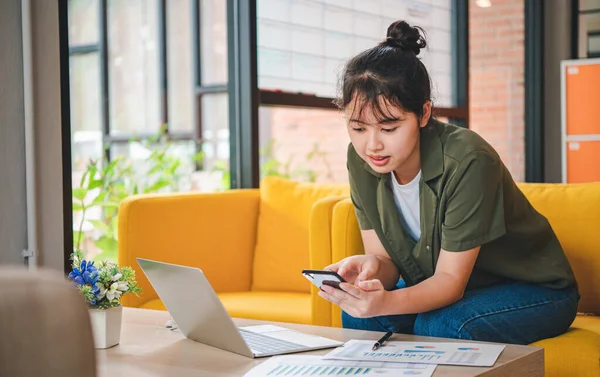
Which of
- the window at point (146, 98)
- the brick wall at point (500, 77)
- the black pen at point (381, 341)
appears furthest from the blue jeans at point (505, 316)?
the brick wall at point (500, 77)

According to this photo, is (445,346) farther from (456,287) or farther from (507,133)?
(507,133)

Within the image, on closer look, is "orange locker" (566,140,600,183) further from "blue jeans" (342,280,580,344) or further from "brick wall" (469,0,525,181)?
"blue jeans" (342,280,580,344)

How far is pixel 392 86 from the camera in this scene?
193 cm

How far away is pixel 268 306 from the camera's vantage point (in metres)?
2.76

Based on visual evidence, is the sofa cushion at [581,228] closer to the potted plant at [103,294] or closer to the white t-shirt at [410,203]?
the white t-shirt at [410,203]

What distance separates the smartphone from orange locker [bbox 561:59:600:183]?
3554 mm

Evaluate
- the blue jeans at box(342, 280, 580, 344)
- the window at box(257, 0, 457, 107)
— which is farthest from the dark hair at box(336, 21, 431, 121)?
the window at box(257, 0, 457, 107)

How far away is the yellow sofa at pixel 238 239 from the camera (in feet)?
9.25

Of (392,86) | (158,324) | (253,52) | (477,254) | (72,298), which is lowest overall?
(158,324)

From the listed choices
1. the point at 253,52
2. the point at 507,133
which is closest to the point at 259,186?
the point at 253,52

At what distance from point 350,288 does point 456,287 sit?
30cm

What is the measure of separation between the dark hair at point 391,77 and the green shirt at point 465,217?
5.4 inches

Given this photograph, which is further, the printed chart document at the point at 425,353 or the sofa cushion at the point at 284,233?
the sofa cushion at the point at 284,233

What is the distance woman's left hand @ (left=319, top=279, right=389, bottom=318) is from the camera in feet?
5.65
